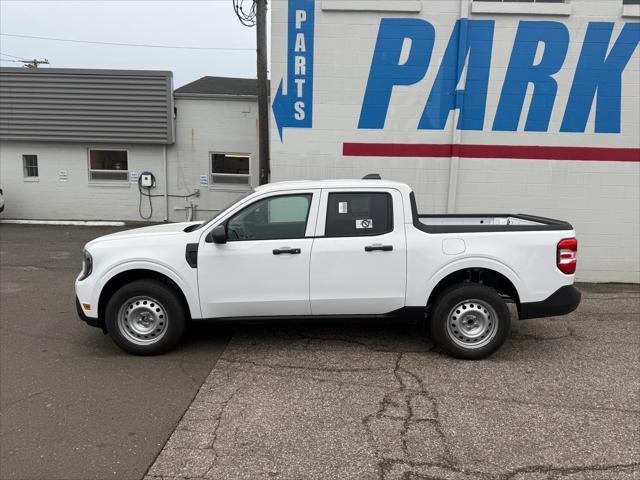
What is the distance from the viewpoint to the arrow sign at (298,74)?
855 centimetres

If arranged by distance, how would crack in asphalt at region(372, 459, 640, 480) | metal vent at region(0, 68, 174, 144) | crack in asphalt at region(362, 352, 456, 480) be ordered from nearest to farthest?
crack in asphalt at region(372, 459, 640, 480) → crack in asphalt at region(362, 352, 456, 480) → metal vent at region(0, 68, 174, 144)

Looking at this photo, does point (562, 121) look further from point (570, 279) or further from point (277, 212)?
point (277, 212)

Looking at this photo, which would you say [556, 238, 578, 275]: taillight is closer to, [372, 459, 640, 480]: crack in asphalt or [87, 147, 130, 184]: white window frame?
[372, 459, 640, 480]: crack in asphalt

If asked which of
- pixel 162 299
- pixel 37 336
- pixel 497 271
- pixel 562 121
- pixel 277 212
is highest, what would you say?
pixel 562 121

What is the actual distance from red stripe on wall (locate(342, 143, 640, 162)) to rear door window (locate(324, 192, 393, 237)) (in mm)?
4107

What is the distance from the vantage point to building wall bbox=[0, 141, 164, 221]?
48.9 feet

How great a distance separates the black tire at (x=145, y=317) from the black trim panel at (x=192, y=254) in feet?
1.25

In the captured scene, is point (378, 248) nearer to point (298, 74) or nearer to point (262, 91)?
point (298, 74)

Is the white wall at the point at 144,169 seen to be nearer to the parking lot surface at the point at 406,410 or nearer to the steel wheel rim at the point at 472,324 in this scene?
the parking lot surface at the point at 406,410

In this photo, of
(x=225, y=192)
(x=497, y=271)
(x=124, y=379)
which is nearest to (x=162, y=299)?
(x=124, y=379)

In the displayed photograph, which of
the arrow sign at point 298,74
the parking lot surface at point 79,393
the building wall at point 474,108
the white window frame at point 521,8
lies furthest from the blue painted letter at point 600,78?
the parking lot surface at point 79,393

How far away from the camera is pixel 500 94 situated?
8.66 m

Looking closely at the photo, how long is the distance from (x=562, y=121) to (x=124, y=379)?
26.5 ft

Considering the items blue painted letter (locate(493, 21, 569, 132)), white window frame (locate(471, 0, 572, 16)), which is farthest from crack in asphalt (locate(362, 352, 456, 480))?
white window frame (locate(471, 0, 572, 16))
